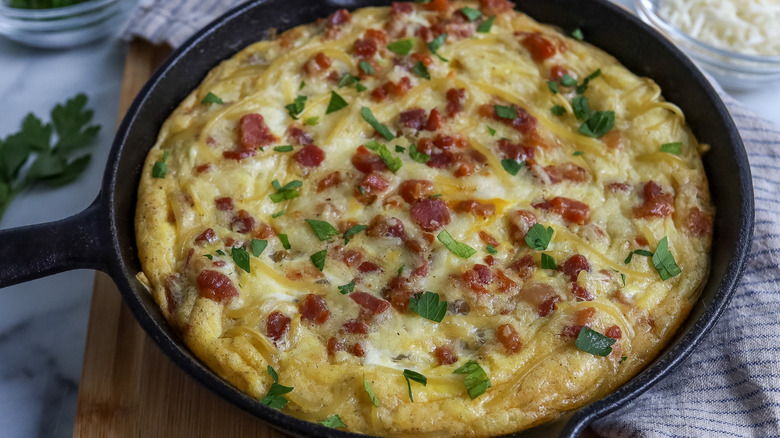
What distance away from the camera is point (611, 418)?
3.60 meters

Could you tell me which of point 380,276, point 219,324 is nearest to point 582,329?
point 380,276

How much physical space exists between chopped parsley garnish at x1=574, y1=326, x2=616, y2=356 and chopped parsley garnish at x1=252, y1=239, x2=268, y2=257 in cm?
160

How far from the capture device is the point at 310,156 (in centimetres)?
402

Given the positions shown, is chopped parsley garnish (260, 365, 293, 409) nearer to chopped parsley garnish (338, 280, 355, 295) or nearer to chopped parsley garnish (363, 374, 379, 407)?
chopped parsley garnish (363, 374, 379, 407)

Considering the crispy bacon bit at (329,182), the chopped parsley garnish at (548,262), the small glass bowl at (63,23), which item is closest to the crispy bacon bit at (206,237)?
the crispy bacon bit at (329,182)

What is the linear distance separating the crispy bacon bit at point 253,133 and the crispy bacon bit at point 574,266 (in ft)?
5.75

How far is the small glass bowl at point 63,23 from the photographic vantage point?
5.62 m

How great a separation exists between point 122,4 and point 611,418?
4.86 meters

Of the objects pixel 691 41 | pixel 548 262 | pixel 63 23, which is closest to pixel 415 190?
pixel 548 262

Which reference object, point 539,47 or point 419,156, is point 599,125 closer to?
point 539,47

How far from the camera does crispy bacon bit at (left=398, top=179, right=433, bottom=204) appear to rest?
12.6ft

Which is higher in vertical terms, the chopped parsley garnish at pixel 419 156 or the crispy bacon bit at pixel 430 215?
the chopped parsley garnish at pixel 419 156

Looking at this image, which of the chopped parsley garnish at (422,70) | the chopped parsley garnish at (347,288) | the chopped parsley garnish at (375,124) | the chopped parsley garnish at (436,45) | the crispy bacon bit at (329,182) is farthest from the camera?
the chopped parsley garnish at (436,45)

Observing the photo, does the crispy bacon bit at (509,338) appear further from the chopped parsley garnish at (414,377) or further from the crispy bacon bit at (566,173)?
the crispy bacon bit at (566,173)
